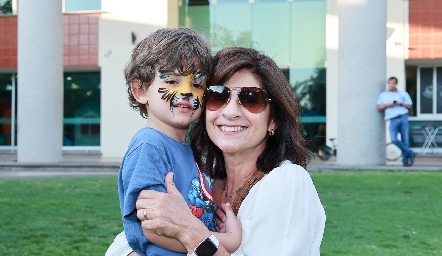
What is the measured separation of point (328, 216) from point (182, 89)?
15.6ft

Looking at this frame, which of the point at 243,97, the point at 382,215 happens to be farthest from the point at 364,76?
the point at 243,97

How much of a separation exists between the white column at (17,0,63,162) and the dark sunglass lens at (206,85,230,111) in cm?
1348

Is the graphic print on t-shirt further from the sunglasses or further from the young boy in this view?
the sunglasses

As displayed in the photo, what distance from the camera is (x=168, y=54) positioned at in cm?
217

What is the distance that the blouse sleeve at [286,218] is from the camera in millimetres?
2068

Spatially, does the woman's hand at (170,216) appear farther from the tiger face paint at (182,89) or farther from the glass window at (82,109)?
the glass window at (82,109)

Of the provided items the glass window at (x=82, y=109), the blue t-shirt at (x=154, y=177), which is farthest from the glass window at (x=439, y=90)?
the blue t-shirt at (x=154, y=177)

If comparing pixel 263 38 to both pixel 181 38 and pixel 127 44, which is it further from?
pixel 181 38

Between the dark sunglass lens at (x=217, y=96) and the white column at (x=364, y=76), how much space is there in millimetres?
11643

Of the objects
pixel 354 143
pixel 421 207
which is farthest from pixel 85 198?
pixel 354 143

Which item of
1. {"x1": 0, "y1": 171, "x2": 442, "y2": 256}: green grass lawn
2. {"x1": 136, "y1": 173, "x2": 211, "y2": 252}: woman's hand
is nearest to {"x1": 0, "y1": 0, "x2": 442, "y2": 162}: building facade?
{"x1": 0, "y1": 171, "x2": 442, "y2": 256}: green grass lawn

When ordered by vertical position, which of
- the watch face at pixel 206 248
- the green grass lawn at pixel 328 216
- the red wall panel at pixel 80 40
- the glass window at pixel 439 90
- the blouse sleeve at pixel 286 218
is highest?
Answer: the red wall panel at pixel 80 40

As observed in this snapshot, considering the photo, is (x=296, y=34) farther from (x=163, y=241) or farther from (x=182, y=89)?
(x=163, y=241)

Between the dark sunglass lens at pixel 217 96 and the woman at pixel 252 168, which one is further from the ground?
the dark sunglass lens at pixel 217 96
